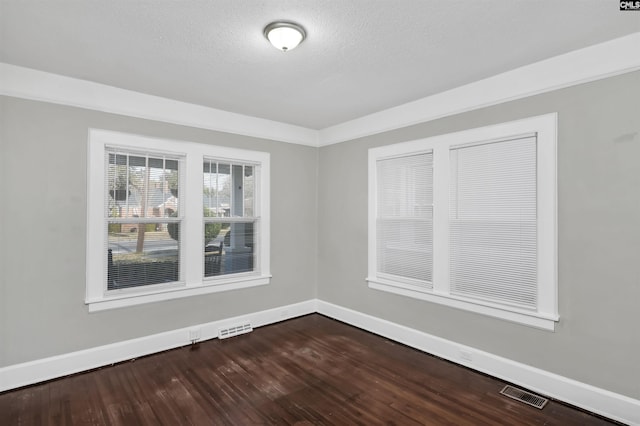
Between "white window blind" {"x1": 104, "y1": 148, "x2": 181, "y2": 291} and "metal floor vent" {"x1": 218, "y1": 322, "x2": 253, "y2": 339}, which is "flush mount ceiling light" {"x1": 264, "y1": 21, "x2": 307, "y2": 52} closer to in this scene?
"white window blind" {"x1": 104, "y1": 148, "x2": 181, "y2": 291}

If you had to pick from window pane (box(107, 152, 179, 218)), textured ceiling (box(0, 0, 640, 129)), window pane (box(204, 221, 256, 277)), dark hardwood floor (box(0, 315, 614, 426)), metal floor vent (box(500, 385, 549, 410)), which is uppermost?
textured ceiling (box(0, 0, 640, 129))

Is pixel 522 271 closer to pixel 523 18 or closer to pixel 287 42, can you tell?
pixel 523 18

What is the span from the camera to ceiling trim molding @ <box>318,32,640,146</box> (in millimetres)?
2482

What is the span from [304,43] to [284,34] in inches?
10.7

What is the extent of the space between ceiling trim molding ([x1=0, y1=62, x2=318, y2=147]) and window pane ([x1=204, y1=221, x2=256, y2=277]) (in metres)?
1.26

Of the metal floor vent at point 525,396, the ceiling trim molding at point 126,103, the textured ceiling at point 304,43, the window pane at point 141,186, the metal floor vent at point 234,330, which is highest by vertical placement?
the textured ceiling at point 304,43

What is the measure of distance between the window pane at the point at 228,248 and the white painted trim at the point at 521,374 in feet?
6.03

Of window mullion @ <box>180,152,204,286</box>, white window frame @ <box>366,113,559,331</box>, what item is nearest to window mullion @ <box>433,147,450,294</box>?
white window frame @ <box>366,113,559,331</box>

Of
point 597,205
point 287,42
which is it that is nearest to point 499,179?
point 597,205

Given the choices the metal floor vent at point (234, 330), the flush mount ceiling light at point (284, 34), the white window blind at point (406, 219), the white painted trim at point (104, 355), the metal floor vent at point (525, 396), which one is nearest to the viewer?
the flush mount ceiling light at point (284, 34)

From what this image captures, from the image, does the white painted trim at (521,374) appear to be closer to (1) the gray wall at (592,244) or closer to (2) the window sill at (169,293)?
(1) the gray wall at (592,244)

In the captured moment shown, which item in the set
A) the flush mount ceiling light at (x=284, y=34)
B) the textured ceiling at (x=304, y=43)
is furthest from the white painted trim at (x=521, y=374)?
the flush mount ceiling light at (x=284, y=34)

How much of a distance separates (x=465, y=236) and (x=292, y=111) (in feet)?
8.31

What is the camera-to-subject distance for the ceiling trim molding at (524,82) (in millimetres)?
2482
